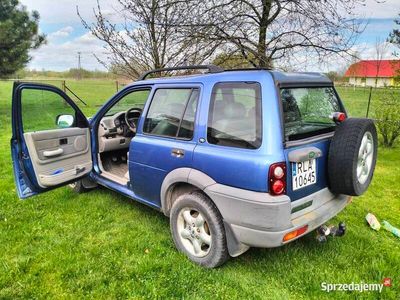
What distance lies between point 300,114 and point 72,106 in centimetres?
268

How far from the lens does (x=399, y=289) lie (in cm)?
274

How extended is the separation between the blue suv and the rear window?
0.01m

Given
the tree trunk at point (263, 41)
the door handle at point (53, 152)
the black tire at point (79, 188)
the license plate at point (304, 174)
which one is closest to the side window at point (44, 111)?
the door handle at point (53, 152)

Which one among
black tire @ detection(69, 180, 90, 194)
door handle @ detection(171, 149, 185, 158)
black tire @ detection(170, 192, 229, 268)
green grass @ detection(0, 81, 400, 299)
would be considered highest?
door handle @ detection(171, 149, 185, 158)

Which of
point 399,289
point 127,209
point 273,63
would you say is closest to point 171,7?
point 273,63

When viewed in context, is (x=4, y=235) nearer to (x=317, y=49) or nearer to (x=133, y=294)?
(x=133, y=294)

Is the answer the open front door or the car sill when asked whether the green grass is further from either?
the car sill

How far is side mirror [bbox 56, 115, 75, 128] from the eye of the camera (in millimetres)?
4033

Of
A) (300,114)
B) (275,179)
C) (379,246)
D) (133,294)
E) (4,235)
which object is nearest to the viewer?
(275,179)

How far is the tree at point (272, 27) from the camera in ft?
21.2

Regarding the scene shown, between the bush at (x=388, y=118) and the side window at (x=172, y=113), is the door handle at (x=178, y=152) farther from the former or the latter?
the bush at (x=388, y=118)

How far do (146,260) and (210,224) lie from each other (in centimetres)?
79

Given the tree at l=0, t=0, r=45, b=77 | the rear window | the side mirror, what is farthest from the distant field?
the side mirror

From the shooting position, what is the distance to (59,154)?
385cm
